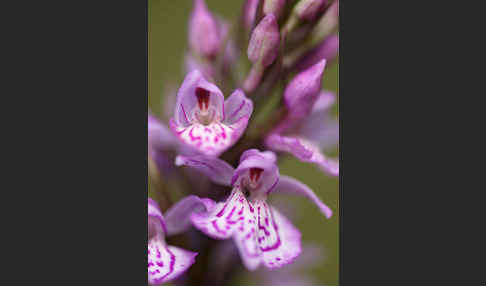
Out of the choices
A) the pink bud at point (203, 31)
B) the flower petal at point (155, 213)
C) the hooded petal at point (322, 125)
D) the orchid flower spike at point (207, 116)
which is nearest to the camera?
the orchid flower spike at point (207, 116)

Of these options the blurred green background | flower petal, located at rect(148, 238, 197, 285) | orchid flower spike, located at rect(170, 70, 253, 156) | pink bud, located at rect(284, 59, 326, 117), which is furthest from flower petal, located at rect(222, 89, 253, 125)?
flower petal, located at rect(148, 238, 197, 285)

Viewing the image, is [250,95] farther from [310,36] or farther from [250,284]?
[250,284]

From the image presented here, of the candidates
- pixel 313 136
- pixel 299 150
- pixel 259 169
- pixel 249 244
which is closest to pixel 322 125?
pixel 313 136

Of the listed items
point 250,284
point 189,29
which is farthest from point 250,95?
point 250,284

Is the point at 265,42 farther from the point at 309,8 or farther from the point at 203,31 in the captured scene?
the point at 203,31

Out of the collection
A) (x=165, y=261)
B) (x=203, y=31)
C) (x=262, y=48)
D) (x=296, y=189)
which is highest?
(x=203, y=31)

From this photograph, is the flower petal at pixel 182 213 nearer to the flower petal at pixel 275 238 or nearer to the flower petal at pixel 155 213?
the flower petal at pixel 155 213

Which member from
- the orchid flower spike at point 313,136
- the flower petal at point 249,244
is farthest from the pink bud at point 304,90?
the flower petal at point 249,244
